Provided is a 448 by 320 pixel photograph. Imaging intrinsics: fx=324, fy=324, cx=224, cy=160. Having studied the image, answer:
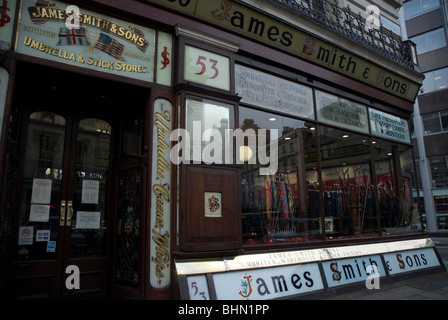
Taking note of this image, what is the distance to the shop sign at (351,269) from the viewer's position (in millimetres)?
5922

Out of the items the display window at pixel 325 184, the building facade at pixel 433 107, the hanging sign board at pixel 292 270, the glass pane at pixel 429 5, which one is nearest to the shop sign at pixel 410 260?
the hanging sign board at pixel 292 270

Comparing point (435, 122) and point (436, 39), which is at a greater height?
point (436, 39)

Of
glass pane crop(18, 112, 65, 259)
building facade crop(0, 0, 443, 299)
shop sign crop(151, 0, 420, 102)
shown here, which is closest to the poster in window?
building facade crop(0, 0, 443, 299)

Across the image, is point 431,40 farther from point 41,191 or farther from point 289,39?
point 41,191

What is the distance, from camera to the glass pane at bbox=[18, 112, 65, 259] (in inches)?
187

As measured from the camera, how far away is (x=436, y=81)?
2217cm

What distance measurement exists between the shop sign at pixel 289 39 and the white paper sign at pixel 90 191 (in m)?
3.09

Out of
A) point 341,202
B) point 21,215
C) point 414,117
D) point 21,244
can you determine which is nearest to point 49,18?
point 21,215

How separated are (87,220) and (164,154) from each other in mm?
1727

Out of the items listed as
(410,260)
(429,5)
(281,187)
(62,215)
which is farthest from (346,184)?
(429,5)

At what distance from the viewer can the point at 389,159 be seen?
919 cm

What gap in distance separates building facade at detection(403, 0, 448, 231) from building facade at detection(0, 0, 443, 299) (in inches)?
678

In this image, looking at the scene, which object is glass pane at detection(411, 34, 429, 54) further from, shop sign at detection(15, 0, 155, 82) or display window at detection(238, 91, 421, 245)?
shop sign at detection(15, 0, 155, 82)
